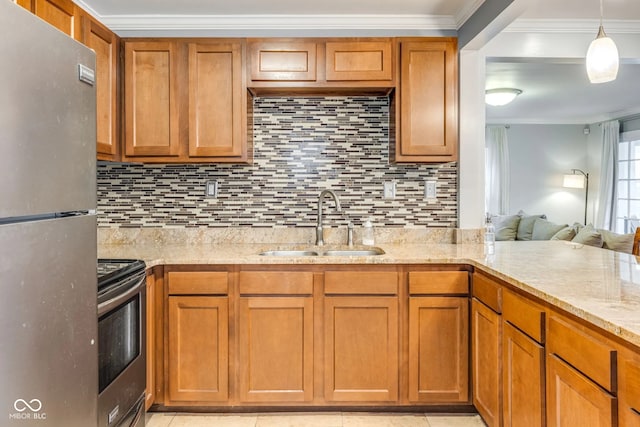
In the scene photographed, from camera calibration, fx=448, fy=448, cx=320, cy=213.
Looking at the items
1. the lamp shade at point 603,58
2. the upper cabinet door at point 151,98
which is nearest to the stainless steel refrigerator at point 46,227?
the upper cabinet door at point 151,98

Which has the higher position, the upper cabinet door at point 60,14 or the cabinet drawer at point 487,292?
the upper cabinet door at point 60,14

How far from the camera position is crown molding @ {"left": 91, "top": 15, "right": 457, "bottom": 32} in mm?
2779

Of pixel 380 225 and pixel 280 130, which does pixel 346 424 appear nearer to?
pixel 380 225

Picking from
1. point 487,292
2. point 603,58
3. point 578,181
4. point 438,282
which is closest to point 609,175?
point 578,181

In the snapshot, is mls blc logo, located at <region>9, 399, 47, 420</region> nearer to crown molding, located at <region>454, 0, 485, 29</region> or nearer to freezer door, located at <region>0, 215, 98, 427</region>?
freezer door, located at <region>0, 215, 98, 427</region>

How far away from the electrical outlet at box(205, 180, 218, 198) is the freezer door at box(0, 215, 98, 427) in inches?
70.7

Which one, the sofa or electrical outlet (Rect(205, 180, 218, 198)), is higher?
electrical outlet (Rect(205, 180, 218, 198))

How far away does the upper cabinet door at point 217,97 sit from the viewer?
262 centimetres

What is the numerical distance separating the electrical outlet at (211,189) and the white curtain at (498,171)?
551 cm

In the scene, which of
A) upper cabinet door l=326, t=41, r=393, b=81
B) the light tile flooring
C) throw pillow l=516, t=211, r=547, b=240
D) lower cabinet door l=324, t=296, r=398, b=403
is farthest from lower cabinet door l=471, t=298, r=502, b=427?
throw pillow l=516, t=211, r=547, b=240

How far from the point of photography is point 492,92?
4.99m

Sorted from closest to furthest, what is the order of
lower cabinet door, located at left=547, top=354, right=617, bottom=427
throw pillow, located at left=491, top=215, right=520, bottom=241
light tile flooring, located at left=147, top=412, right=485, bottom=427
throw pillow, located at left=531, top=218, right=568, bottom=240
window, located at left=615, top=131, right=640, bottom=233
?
lower cabinet door, located at left=547, top=354, right=617, bottom=427
light tile flooring, located at left=147, top=412, right=485, bottom=427
throw pillow, located at left=531, top=218, right=568, bottom=240
throw pillow, located at left=491, top=215, right=520, bottom=241
window, located at left=615, top=131, right=640, bottom=233

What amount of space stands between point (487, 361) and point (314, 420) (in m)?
0.93

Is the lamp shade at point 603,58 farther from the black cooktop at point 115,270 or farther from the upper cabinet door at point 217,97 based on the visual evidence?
the black cooktop at point 115,270
